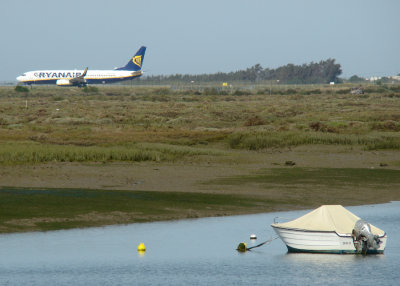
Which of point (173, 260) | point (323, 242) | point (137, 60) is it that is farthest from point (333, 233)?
point (137, 60)

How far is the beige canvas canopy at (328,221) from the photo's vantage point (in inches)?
891

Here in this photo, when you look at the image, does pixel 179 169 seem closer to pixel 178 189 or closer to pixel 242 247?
pixel 178 189

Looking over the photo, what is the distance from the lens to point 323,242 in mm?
22781

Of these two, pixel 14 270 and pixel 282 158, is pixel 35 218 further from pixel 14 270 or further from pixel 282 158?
pixel 282 158

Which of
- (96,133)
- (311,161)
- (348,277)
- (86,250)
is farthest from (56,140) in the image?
(348,277)

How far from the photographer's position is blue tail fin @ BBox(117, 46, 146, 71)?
160 m

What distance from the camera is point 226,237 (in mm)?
26188

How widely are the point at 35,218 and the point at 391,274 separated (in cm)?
1272

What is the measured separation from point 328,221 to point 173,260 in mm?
4724

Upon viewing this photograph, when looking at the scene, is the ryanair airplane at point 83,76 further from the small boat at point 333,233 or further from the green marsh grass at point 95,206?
the small boat at point 333,233

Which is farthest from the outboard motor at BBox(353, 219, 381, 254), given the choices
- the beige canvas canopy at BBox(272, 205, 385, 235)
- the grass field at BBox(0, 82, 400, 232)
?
the grass field at BBox(0, 82, 400, 232)

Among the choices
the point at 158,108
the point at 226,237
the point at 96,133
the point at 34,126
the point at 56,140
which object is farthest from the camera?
the point at 158,108

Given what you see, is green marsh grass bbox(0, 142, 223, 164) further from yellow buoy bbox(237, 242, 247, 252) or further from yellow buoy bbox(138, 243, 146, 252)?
yellow buoy bbox(237, 242, 247, 252)

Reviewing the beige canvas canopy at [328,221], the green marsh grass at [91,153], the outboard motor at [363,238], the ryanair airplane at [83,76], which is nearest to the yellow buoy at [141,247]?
the beige canvas canopy at [328,221]
